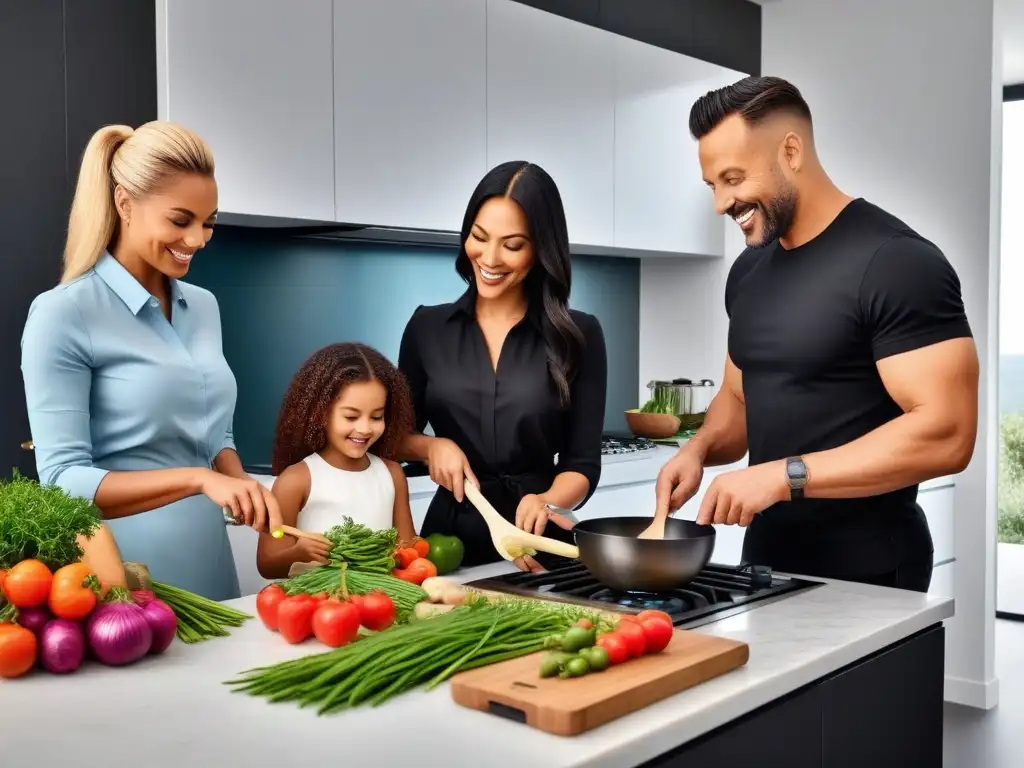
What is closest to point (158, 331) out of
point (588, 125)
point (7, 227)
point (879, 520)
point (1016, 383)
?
point (7, 227)

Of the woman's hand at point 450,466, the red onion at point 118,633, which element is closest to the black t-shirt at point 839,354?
the woman's hand at point 450,466

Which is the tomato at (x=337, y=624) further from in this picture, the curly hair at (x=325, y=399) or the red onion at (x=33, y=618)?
the curly hair at (x=325, y=399)

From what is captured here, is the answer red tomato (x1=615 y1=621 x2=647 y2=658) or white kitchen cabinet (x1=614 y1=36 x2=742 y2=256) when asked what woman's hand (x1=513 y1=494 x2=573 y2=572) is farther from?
white kitchen cabinet (x1=614 y1=36 x2=742 y2=256)

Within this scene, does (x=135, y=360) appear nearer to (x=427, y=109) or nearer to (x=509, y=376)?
(x=509, y=376)

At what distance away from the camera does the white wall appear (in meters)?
4.18

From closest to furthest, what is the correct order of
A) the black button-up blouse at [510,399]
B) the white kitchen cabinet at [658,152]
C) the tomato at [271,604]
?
the tomato at [271,604]
the black button-up blouse at [510,399]
the white kitchen cabinet at [658,152]

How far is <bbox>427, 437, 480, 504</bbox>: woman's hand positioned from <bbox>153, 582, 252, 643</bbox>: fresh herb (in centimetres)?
58

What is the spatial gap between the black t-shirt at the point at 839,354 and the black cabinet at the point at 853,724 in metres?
0.28

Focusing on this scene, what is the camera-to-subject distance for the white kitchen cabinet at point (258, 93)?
107 inches

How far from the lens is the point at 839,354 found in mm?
1939

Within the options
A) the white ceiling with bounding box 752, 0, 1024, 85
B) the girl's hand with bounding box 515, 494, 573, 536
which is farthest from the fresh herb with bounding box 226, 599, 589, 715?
the white ceiling with bounding box 752, 0, 1024, 85

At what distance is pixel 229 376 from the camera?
2.02 meters

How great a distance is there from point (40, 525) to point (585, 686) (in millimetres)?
695

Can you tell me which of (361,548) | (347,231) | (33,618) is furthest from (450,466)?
(347,231)
